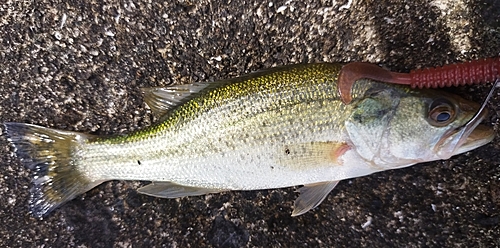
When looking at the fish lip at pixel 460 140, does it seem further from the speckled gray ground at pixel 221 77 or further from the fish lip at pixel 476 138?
the speckled gray ground at pixel 221 77

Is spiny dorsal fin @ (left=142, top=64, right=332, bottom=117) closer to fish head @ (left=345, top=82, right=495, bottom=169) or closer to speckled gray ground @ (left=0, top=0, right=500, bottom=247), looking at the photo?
speckled gray ground @ (left=0, top=0, right=500, bottom=247)

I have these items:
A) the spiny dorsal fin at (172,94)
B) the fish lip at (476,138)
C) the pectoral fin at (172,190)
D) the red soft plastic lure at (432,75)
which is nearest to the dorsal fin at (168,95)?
the spiny dorsal fin at (172,94)

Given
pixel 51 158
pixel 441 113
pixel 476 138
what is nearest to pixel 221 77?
pixel 51 158

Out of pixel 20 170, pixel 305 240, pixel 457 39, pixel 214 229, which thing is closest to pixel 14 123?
pixel 20 170

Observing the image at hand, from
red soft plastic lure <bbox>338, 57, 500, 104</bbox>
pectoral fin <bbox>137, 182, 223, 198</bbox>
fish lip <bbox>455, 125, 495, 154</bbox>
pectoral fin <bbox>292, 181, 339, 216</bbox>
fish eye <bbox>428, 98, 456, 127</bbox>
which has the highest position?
red soft plastic lure <bbox>338, 57, 500, 104</bbox>

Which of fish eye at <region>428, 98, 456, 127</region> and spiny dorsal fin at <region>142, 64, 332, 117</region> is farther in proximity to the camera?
spiny dorsal fin at <region>142, 64, 332, 117</region>

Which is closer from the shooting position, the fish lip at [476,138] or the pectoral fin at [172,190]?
the fish lip at [476,138]

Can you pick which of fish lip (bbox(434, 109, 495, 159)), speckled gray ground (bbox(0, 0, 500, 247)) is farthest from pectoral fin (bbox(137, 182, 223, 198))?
fish lip (bbox(434, 109, 495, 159))
